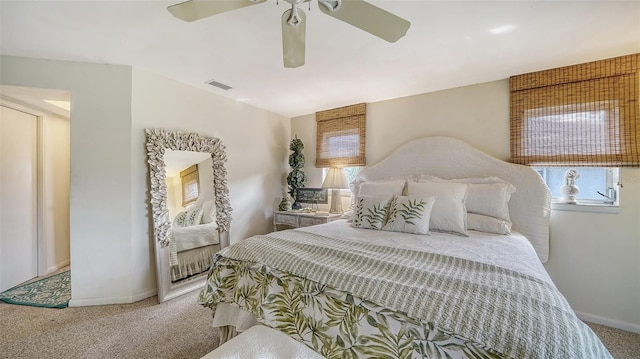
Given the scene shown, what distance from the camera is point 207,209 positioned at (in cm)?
299

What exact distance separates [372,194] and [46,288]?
3652mm

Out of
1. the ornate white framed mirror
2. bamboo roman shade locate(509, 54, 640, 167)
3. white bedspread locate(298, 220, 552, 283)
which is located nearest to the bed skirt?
the ornate white framed mirror

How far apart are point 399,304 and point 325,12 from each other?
140cm

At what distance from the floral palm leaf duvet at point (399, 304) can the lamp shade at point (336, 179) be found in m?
1.84

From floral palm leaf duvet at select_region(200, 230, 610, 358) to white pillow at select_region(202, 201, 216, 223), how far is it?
1.53 metres

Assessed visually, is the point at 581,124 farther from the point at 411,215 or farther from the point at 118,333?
the point at 118,333

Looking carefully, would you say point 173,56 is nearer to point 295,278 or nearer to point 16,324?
point 295,278

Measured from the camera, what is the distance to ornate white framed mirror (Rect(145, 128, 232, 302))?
2496mm

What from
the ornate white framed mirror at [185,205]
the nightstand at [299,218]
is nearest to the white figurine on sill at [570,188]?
the nightstand at [299,218]

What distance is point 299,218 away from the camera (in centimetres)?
337

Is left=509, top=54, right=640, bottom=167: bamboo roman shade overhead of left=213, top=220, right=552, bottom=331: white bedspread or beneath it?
overhead

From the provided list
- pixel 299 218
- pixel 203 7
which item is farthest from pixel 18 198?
pixel 203 7

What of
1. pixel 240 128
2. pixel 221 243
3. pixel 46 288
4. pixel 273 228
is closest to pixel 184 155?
pixel 240 128

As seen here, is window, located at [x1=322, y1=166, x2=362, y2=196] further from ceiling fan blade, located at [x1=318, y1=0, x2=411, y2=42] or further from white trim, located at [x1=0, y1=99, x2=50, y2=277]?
white trim, located at [x1=0, y1=99, x2=50, y2=277]
